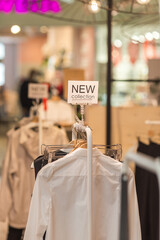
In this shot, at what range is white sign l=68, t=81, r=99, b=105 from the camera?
80.4 inches

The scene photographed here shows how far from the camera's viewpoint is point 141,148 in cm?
274

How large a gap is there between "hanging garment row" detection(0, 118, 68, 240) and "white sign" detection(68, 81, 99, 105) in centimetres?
103

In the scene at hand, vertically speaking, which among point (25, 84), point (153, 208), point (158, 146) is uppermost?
point (25, 84)

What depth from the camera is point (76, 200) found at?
1.89 m

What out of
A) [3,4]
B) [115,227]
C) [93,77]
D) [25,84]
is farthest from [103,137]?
[93,77]

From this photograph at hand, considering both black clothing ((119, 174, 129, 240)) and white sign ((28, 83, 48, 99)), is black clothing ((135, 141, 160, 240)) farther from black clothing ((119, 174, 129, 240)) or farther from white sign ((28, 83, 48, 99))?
black clothing ((119, 174, 129, 240))

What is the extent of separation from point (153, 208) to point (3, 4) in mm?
1799

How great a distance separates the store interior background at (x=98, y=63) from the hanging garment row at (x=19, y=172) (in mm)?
428

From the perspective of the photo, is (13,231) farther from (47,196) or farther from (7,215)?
(47,196)

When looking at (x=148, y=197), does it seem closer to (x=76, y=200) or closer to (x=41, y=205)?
(x=76, y=200)

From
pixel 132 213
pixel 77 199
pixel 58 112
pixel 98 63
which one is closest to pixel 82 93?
pixel 77 199

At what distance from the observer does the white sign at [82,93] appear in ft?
6.70

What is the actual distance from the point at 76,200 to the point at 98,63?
3974 millimetres

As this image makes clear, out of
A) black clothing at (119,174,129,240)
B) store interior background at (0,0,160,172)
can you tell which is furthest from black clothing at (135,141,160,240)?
black clothing at (119,174,129,240)
